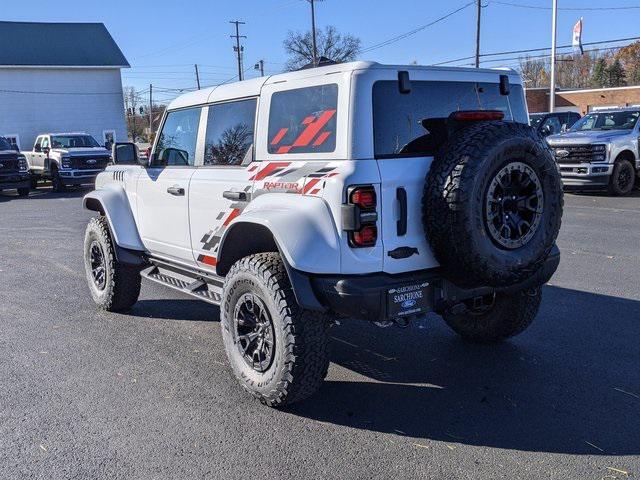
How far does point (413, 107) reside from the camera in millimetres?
3885

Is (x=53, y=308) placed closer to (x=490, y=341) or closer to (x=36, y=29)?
(x=490, y=341)

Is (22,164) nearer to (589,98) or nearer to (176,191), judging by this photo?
(176,191)

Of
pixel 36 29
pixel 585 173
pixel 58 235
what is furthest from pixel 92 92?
pixel 585 173

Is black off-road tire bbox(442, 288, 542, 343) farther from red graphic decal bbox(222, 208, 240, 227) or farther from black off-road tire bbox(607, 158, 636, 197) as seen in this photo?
black off-road tire bbox(607, 158, 636, 197)

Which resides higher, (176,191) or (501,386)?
(176,191)

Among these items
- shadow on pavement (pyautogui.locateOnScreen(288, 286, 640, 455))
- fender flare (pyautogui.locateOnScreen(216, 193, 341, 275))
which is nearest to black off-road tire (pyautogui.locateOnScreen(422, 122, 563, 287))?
fender flare (pyautogui.locateOnScreen(216, 193, 341, 275))

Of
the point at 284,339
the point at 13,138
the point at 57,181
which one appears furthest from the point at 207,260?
the point at 13,138

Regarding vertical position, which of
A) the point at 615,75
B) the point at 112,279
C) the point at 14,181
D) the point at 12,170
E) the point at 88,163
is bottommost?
the point at 112,279

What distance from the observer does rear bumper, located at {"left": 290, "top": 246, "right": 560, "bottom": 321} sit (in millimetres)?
3521

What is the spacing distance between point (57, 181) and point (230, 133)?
19312mm

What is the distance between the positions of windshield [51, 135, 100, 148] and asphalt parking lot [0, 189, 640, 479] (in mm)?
17672

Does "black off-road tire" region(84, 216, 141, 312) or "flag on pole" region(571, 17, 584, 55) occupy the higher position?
"flag on pole" region(571, 17, 584, 55)

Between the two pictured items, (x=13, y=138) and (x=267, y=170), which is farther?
(x=13, y=138)

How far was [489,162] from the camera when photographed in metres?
3.53
